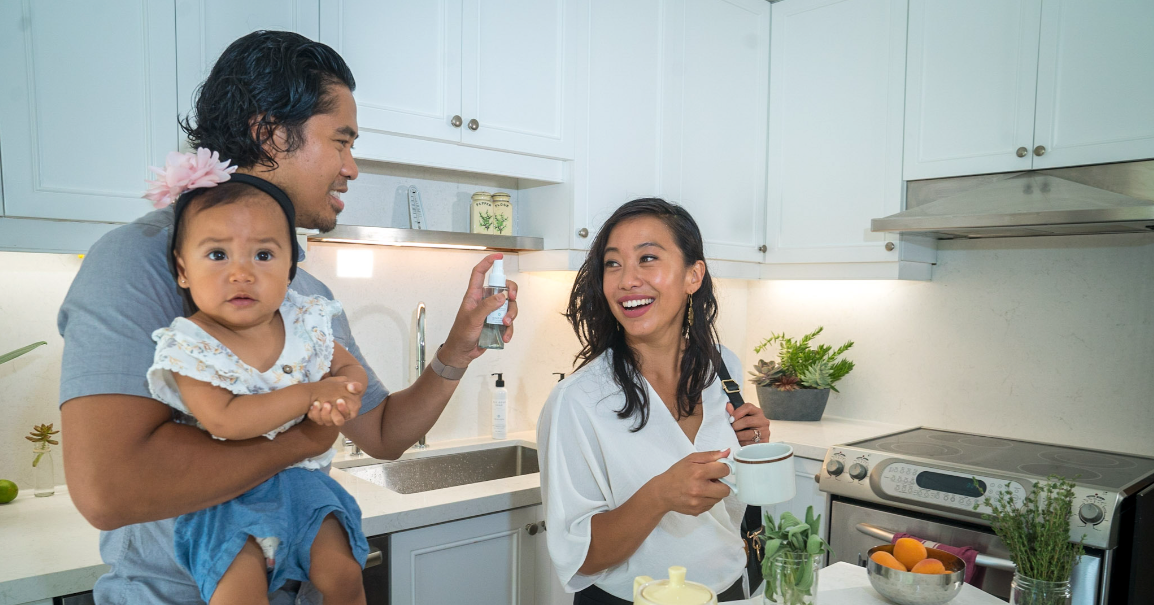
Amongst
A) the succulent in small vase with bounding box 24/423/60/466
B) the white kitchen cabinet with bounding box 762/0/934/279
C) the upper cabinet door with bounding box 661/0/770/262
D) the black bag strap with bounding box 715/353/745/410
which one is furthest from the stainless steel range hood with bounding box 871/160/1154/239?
the succulent in small vase with bounding box 24/423/60/466

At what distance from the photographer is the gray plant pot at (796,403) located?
2982 mm

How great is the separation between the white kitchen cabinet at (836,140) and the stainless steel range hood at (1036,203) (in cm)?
17

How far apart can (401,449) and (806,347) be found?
208cm

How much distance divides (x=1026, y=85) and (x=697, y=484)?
2062mm

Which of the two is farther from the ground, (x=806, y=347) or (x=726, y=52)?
(x=726, y=52)

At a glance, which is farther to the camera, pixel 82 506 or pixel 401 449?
pixel 401 449

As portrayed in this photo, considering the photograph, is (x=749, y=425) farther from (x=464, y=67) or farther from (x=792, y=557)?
(x=464, y=67)

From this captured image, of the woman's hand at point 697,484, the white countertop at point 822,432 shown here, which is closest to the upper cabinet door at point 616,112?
the white countertop at point 822,432

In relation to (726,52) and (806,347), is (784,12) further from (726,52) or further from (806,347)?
(806,347)

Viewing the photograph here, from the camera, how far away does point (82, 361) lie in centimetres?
87

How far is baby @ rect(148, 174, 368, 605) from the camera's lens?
944 millimetres

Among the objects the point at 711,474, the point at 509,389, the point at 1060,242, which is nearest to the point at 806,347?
the point at 1060,242

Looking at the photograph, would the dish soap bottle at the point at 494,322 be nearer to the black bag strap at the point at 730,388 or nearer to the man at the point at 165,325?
the man at the point at 165,325

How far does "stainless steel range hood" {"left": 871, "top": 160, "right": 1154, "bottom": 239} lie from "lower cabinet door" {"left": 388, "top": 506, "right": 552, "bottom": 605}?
64.2 inches
